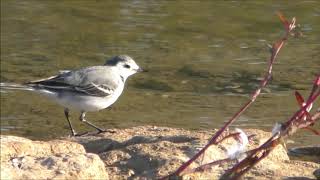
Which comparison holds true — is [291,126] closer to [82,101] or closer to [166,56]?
[82,101]

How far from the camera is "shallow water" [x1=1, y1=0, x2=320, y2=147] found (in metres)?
11.6

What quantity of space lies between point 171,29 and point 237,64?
245 centimetres

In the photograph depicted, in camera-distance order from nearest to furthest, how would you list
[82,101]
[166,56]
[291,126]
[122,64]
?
[291,126], [82,101], [122,64], [166,56]

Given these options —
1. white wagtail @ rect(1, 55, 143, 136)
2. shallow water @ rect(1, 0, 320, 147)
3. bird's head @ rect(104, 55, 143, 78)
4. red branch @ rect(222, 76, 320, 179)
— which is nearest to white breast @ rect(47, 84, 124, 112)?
white wagtail @ rect(1, 55, 143, 136)

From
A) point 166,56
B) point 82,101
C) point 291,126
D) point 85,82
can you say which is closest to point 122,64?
point 85,82

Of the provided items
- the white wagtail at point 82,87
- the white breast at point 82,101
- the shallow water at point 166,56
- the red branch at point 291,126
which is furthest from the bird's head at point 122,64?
the red branch at point 291,126

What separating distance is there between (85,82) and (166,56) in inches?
187

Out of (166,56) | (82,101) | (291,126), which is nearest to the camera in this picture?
(291,126)

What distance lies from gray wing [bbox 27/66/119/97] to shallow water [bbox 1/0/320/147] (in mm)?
1150

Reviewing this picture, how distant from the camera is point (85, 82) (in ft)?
32.3

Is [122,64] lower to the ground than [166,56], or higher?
lower

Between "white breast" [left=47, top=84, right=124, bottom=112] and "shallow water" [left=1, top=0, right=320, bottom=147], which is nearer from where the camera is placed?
"white breast" [left=47, top=84, right=124, bottom=112]

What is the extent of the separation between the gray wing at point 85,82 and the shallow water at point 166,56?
115cm

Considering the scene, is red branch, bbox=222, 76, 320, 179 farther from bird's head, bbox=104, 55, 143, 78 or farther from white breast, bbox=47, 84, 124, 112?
bird's head, bbox=104, 55, 143, 78
